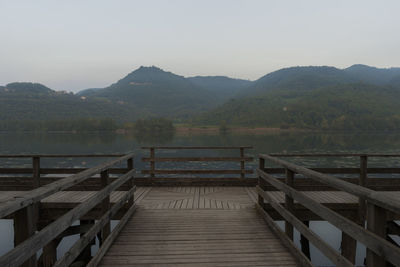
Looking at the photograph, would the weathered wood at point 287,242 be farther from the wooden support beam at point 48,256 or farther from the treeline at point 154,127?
the treeline at point 154,127

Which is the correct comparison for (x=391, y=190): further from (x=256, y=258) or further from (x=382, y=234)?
(x=382, y=234)

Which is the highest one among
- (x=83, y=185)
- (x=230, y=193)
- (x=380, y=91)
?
(x=380, y=91)

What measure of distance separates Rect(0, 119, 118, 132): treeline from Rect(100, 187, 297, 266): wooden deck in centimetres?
13510

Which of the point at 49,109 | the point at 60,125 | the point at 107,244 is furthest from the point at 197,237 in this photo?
the point at 49,109

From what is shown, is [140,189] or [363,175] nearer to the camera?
[363,175]

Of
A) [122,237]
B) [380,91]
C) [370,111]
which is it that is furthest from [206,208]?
[380,91]

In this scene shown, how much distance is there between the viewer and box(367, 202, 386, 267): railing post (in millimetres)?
2307

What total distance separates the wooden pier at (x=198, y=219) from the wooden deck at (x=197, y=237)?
0.05 ft

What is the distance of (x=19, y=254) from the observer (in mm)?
2182

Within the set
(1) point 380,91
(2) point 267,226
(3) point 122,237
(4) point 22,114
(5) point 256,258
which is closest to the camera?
(5) point 256,258

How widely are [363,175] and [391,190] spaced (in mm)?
1463

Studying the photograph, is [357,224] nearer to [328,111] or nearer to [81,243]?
[81,243]

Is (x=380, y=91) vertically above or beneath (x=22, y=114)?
above

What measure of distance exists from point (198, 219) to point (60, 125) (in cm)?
14452
